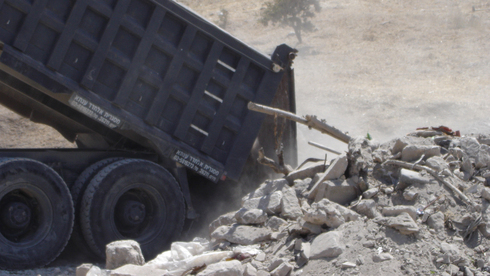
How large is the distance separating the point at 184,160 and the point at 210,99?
680mm

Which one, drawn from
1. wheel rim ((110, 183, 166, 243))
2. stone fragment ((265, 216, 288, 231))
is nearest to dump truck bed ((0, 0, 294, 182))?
wheel rim ((110, 183, 166, 243))

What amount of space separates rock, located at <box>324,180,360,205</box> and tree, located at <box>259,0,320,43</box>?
1750 centimetres

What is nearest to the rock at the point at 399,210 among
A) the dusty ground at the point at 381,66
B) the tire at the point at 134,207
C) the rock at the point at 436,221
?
the rock at the point at 436,221

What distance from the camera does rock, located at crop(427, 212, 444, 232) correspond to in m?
3.90

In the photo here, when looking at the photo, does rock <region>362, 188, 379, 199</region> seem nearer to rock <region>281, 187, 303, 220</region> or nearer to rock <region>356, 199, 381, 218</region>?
rock <region>356, 199, 381, 218</region>

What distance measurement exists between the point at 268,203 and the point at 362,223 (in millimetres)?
1027

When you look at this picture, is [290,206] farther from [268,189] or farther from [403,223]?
[403,223]

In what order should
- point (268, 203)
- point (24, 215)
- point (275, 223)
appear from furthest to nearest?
point (268, 203) → point (275, 223) → point (24, 215)

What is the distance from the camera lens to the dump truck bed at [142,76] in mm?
4383

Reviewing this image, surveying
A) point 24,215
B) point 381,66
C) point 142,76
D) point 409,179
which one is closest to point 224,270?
point 24,215

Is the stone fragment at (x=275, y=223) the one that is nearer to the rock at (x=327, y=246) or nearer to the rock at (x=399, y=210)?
the rock at (x=327, y=246)

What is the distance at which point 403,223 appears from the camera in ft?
12.1

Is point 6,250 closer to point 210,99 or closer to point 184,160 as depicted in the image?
point 184,160

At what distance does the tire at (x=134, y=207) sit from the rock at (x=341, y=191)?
4.99ft
